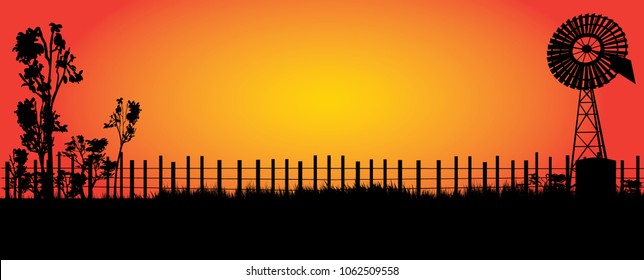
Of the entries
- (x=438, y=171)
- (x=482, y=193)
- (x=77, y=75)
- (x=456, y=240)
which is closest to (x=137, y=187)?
(x=77, y=75)

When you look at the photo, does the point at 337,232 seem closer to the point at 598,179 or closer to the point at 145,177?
the point at 598,179

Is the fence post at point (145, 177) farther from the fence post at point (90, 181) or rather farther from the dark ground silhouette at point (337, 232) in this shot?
the dark ground silhouette at point (337, 232)

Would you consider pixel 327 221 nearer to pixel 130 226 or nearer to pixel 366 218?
pixel 366 218

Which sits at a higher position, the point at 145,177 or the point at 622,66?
the point at 622,66

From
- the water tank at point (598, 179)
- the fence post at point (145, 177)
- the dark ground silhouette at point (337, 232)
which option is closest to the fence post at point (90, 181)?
the fence post at point (145, 177)

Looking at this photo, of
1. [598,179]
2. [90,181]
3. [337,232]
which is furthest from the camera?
[90,181]

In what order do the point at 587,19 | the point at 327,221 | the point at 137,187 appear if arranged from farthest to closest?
the point at 587,19
the point at 137,187
the point at 327,221

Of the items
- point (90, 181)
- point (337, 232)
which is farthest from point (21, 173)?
point (337, 232)

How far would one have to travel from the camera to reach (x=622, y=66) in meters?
32.4

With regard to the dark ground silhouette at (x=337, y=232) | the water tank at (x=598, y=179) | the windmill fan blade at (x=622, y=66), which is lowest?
the dark ground silhouette at (x=337, y=232)

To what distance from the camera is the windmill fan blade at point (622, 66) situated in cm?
3219

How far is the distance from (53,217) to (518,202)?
34.3 ft

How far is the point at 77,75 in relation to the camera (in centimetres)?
2675

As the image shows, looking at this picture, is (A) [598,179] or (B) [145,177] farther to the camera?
(B) [145,177]
